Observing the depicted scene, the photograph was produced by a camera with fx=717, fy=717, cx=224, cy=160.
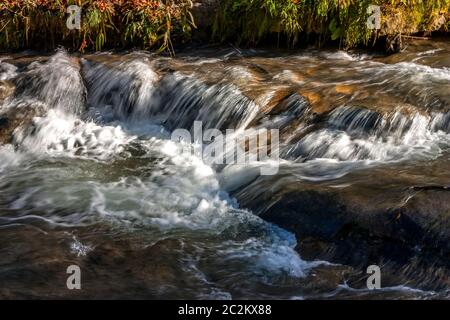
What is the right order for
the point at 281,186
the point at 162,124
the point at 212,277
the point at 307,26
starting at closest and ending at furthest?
the point at 212,277, the point at 281,186, the point at 162,124, the point at 307,26

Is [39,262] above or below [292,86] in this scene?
below

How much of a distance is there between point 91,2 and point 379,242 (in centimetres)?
713

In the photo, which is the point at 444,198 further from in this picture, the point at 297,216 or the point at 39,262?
the point at 39,262

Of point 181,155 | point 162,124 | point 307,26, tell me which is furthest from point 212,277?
point 307,26

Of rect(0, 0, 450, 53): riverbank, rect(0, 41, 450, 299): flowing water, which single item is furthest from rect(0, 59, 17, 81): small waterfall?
rect(0, 0, 450, 53): riverbank

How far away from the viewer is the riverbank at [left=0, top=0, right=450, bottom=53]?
1082 cm

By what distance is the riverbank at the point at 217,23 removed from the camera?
10820mm

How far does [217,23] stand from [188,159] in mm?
3635

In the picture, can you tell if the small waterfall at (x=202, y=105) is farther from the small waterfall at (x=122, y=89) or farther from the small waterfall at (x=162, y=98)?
the small waterfall at (x=122, y=89)

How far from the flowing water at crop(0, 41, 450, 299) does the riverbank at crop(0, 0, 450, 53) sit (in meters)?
0.36

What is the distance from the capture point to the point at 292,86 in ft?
30.8

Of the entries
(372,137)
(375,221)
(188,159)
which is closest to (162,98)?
(188,159)

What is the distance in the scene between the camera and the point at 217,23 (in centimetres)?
1159

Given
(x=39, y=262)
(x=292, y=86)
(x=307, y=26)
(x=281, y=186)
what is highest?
(x=307, y=26)
